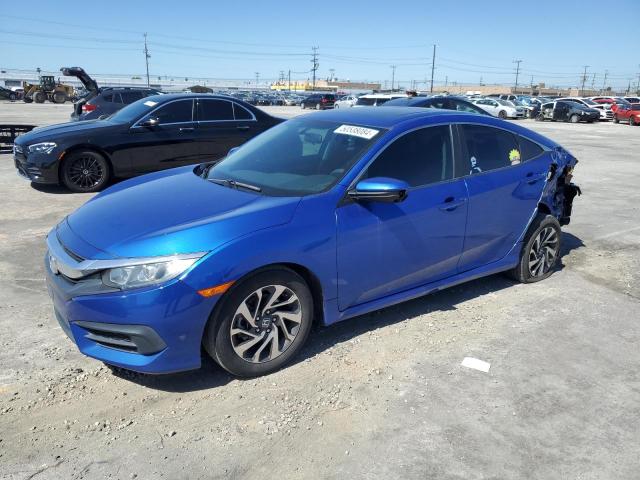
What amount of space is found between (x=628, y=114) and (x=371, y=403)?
121 ft

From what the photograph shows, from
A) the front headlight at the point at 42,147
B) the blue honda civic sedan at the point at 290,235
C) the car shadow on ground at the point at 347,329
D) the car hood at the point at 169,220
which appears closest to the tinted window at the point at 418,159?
the blue honda civic sedan at the point at 290,235

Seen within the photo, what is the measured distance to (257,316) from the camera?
3.19 metres

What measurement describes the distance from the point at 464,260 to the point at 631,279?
219 cm

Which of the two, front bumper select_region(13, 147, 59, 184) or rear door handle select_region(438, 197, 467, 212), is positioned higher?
rear door handle select_region(438, 197, 467, 212)

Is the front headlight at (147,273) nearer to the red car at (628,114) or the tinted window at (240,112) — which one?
the tinted window at (240,112)

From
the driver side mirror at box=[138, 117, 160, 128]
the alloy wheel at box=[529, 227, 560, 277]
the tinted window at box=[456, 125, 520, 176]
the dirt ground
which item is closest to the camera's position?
the dirt ground

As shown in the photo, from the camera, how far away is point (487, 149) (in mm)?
4398

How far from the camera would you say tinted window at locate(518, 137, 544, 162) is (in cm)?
474

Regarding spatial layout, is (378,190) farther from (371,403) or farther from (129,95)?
(129,95)

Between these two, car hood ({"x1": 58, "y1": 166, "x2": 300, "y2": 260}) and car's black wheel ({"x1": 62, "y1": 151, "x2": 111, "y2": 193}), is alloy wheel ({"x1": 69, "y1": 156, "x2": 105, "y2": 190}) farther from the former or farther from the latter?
car hood ({"x1": 58, "y1": 166, "x2": 300, "y2": 260})

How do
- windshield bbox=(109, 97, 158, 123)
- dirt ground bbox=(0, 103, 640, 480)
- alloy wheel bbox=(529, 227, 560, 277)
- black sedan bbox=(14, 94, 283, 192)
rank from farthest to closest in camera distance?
windshield bbox=(109, 97, 158, 123) → black sedan bbox=(14, 94, 283, 192) → alloy wheel bbox=(529, 227, 560, 277) → dirt ground bbox=(0, 103, 640, 480)

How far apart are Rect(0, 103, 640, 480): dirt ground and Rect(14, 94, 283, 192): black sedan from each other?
4.06m

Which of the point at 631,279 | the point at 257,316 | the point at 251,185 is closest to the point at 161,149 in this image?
the point at 251,185

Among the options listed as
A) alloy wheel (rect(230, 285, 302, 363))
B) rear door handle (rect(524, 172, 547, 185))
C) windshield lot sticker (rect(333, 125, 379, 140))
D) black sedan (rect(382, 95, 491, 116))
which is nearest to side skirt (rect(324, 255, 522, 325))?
alloy wheel (rect(230, 285, 302, 363))
